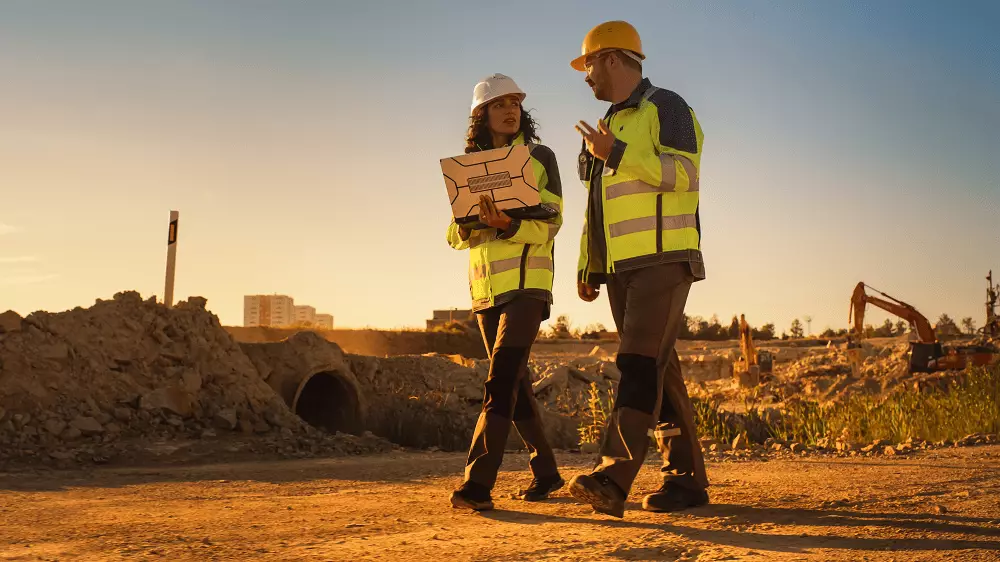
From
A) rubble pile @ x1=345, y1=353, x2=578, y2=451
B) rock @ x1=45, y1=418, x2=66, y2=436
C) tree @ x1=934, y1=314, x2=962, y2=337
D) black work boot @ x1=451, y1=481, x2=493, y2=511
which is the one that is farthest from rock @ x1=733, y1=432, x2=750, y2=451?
tree @ x1=934, y1=314, x2=962, y2=337

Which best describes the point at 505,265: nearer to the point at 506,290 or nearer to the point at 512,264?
the point at 512,264

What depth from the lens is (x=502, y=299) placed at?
5090 millimetres

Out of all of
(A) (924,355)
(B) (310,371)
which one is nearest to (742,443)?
(B) (310,371)

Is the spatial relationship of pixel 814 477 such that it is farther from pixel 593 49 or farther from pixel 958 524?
pixel 593 49

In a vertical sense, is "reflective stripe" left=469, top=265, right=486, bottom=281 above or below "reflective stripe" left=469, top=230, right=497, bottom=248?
below

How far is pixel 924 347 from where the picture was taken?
24.1 m

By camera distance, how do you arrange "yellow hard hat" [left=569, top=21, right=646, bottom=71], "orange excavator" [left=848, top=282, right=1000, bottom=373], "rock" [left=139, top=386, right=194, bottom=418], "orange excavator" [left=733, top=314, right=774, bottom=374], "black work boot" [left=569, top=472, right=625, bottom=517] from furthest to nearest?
1. "orange excavator" [left=733, top=314, right=774, bottom=374]
2. "orange excavator" [left=848, top=282, right=1000, bottom=373]
3. "rock" [left=139, top=386, right=194, bottom=418]
4. "yellow hard hat" [left=569, top=21, right=646, bottom=71]
5. "black work boot" [left=569, top=472, right=625, bottom=517]

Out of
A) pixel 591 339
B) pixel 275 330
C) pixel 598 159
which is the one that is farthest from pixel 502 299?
pixel 591 339

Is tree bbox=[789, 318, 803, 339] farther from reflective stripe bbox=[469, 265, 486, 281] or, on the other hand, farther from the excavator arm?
reflective stripe bbox=[469, 265, 486, 281]

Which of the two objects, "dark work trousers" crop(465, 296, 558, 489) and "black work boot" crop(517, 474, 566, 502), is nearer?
"dark work trousers" crop(465, 296, 558, 489)

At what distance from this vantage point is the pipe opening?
44.8 ft

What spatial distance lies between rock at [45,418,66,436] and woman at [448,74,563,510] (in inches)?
274

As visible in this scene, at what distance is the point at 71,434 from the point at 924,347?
827 inches

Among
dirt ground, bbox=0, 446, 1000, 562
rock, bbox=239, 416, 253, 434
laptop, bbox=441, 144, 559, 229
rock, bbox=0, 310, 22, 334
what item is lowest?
dirt ground, bbox=0, 446, 1000, 562
